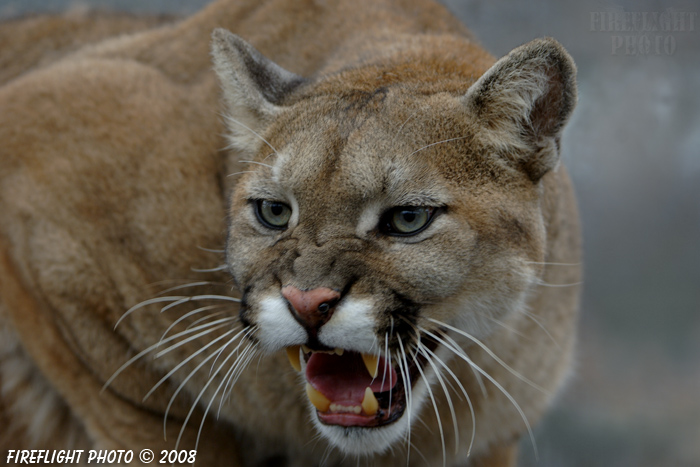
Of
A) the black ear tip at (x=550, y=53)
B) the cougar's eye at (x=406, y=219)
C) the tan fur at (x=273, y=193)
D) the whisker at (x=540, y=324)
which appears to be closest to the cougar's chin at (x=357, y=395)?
the tan fur at (x=273, y=193)

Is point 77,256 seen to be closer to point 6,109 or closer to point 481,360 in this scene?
point 6,109

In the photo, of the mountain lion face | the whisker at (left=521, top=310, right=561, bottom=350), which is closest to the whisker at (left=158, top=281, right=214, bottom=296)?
the mountain lion face

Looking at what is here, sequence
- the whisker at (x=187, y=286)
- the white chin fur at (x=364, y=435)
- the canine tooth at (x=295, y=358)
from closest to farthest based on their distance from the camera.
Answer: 1. the white chin fur at (x=364, y=435)
2. the canine tooth at (x=295, y=358)
3. the whisker at (x=187, y=286)

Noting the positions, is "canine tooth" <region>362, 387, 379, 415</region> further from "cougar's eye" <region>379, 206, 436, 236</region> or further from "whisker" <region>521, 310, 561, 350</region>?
"whisker" <region>521, 310, 561, 350</region>

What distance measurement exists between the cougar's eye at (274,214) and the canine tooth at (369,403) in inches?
28.1

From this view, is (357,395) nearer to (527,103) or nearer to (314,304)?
(314,304)

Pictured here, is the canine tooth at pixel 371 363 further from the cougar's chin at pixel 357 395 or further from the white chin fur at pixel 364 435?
the white chin fur at pixel 364 435

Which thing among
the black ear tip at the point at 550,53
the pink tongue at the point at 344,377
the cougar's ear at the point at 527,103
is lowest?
the pink tongue at the point at 344,377

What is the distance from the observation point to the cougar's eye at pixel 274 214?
10.0 ft

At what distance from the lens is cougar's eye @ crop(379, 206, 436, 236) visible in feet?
9.23

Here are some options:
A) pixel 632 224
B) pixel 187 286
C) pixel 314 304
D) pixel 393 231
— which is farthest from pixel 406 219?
pixel 632 224

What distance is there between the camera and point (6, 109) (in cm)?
424

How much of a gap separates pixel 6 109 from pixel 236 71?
61.2 inches

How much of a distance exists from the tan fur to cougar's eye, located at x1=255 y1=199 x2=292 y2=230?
62 mm
